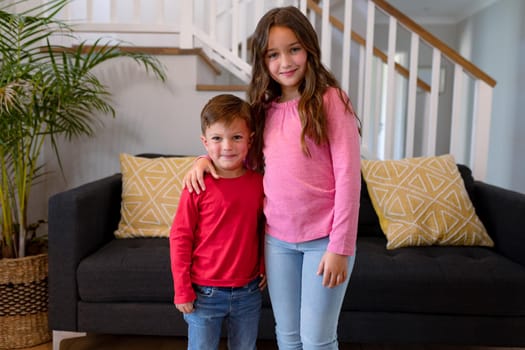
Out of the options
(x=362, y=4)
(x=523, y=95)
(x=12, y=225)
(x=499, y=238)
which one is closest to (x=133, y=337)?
(x=12, y=225)

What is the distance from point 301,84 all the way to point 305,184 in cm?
25

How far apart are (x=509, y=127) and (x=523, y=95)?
16.2 inches

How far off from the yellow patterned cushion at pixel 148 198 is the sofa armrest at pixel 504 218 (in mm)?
1329

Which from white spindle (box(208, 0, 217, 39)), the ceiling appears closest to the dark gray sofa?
white spindle (box(208, 0, 217, 39))

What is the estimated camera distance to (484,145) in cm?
255

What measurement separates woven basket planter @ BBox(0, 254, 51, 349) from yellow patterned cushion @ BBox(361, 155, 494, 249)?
54.8 inches

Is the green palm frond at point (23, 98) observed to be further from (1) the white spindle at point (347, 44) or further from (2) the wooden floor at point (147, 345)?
(1) the white spindle at point (347, 44)

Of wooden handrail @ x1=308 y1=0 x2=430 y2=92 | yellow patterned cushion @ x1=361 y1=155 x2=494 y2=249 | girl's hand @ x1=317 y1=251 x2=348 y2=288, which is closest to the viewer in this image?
girl's hand @ x1=317 y1=251 x2=348 y2=288

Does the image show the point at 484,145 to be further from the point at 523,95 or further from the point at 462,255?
the point at 523,95

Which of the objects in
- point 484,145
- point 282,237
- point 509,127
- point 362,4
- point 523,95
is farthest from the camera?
point 509,127

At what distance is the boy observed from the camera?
116 cm

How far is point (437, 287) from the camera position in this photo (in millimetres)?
1635

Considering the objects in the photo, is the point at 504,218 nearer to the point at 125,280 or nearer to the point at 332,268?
the point at 332,268

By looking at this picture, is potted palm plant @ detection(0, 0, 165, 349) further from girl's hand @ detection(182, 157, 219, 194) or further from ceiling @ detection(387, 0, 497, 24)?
ceiling @ detection(387, 0, 497, 24)
